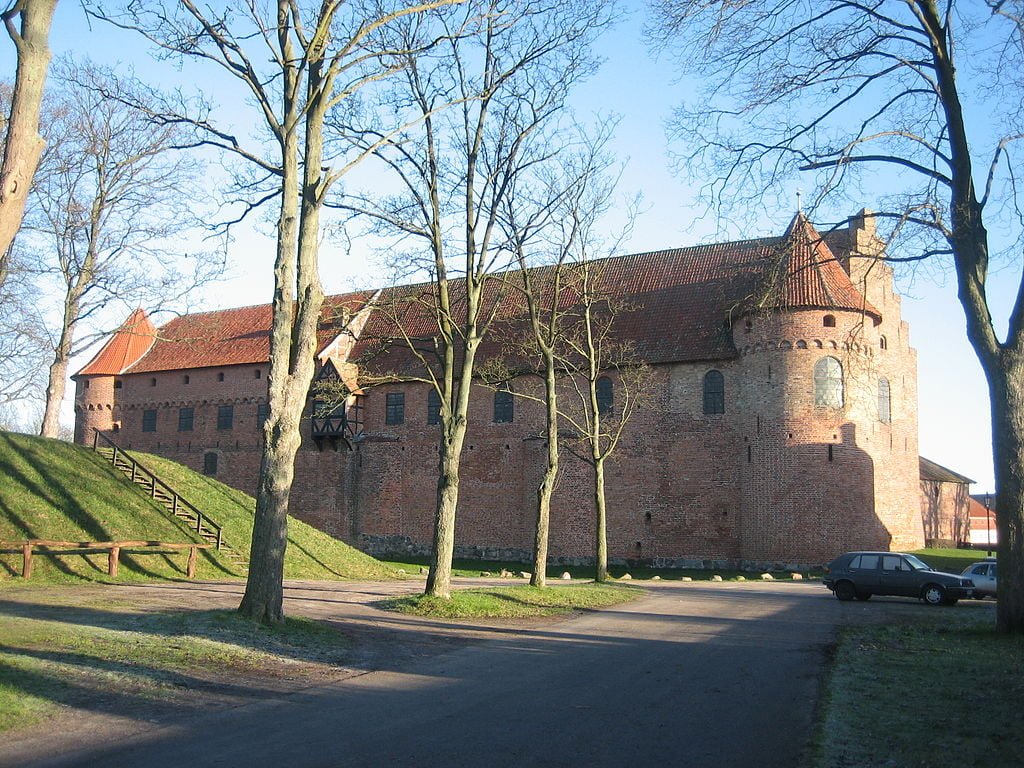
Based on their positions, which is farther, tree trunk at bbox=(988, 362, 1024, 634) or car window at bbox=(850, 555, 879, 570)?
car window at bbox=(850, 555, 879, 570)

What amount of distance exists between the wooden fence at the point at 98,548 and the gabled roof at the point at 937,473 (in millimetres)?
39106

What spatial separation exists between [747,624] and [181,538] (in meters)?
14.4

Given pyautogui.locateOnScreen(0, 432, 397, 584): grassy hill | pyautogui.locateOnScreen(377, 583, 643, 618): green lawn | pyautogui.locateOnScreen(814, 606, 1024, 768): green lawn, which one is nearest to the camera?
pyautogui.locateOnScreen(814, 606, 1024, 768): green lawn

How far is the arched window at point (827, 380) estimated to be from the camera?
33.9 meters

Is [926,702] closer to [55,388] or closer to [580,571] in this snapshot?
[55,388]

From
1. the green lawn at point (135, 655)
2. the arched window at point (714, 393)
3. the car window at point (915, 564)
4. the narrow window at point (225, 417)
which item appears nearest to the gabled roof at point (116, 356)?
the narrow window at point (225, 417)

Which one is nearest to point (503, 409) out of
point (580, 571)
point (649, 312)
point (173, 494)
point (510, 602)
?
point (649, 312)

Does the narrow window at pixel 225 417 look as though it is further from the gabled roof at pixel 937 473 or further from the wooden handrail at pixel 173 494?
the gabled roof at pixel 937 473

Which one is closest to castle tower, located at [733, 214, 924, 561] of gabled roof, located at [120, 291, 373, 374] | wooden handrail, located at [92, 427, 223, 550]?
wooden handrail, located at [92, 427, 223, 550]

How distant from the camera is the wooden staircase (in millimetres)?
23462

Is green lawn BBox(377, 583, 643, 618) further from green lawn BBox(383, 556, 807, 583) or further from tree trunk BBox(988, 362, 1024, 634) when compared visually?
green lawn BBox(383, 556, 807, 583)

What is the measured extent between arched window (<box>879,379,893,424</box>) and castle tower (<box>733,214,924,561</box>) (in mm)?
510

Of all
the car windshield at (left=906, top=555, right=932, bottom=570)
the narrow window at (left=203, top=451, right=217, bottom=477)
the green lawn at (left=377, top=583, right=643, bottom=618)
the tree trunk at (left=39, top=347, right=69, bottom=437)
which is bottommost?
the green lawn at (left=377, top=583, right=643, bottom=618)

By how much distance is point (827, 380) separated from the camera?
33938 millimetres
